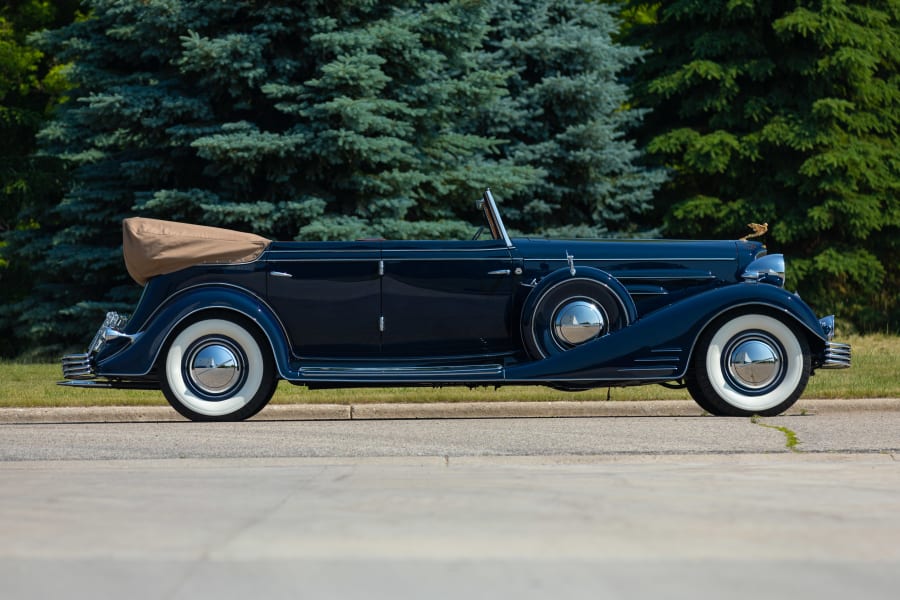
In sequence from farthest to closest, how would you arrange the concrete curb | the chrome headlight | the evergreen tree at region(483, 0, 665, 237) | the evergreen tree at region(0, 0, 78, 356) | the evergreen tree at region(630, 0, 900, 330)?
the evergreen tree at region(630, 0, 900, 330) → the evergreen tree at region(483, 0, 665, 237) → the evergreen tree at region(0, 0, 78, 356) → the concrete curb → the chrome headlight

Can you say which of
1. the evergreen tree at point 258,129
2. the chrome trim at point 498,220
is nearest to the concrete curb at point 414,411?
the chrome trim at point 498,220

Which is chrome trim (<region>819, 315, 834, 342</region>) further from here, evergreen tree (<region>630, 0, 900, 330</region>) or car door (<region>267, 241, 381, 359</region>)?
evergreen tree (<region>630, 0, 900, 330</region>)

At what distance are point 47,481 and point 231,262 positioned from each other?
3.56 metres

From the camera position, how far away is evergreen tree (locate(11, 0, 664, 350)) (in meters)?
17.5

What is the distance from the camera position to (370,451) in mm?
7777

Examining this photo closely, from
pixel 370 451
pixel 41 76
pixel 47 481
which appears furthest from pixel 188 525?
pixel 41 76

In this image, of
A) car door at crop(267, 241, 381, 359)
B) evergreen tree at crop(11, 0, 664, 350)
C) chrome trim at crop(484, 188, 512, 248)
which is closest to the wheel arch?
chrome trim at crop(484, 188, 512, 248)

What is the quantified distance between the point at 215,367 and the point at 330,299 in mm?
1011

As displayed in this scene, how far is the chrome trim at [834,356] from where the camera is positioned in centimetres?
966

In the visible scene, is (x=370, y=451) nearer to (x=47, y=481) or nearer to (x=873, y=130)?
(x=47, y=481)

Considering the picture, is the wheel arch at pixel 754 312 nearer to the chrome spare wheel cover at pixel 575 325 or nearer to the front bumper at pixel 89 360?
the chrome spare wheel cover at pixel 575 325

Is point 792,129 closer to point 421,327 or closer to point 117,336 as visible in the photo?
point 421,327

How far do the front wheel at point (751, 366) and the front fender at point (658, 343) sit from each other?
11 cm

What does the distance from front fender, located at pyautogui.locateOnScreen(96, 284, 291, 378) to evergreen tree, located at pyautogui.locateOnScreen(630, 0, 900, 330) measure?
50.0ft
